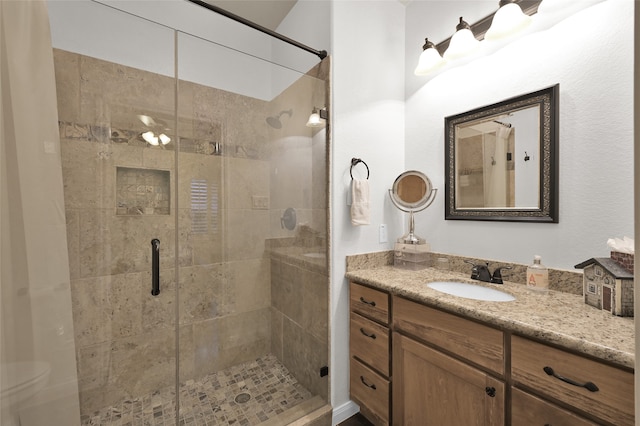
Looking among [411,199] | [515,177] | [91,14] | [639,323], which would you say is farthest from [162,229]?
[515,177]

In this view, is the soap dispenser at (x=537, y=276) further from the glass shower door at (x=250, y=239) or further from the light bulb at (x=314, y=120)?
the light bulb at (x=314, y=120)

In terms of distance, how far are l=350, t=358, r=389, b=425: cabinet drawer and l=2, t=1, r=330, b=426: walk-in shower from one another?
19 cm

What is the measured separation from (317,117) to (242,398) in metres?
1.83

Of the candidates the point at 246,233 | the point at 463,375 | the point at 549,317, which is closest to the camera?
the point at 549,317

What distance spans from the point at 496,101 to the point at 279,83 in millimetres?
1285

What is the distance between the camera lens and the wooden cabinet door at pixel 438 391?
0.97m

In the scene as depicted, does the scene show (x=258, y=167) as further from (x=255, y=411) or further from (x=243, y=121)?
(x=255, y=411)

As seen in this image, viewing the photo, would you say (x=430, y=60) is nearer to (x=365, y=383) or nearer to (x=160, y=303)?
(x=365, y=383)

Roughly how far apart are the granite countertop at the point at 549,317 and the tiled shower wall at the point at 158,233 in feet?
3.05

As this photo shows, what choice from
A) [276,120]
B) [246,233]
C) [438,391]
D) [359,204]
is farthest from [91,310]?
[438,391]

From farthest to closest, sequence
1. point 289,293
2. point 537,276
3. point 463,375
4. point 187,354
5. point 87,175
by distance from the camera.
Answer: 1. point 289,293
2. point 187,354
3. point 87,175
4. point 537,276
5. point 463,375

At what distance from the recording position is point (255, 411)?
1.56 m

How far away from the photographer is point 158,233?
154 cm

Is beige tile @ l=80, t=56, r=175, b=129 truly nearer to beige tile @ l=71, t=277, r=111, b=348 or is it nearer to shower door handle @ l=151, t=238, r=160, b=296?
shower door handle @ l=151, t=238, r=160, b=296
